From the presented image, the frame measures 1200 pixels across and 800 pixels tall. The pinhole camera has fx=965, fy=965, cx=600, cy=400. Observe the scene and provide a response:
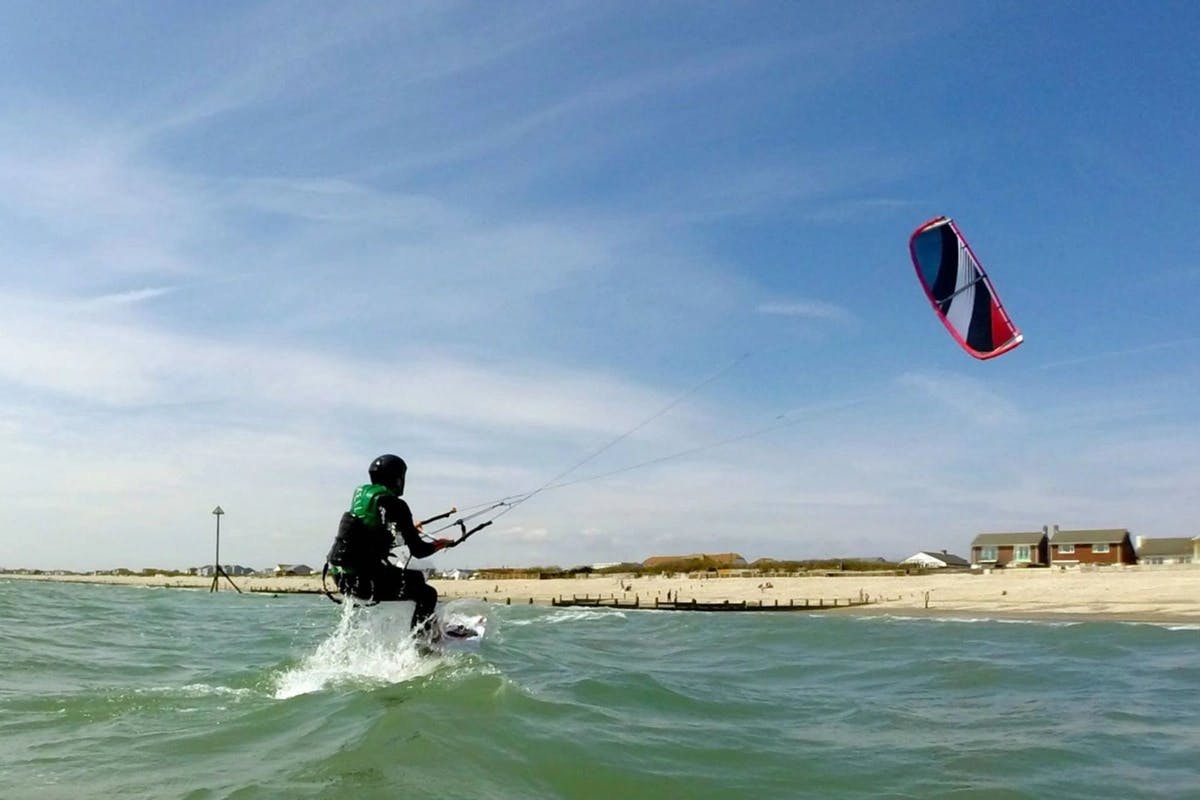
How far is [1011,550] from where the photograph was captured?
6931cm

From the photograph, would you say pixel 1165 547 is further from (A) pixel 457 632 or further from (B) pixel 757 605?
(A) pixel 457 632

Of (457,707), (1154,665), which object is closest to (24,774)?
(457,707)

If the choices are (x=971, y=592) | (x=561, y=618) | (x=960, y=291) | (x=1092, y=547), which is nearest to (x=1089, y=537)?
(x=1092, y=547)

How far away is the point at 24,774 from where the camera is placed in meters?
6.14

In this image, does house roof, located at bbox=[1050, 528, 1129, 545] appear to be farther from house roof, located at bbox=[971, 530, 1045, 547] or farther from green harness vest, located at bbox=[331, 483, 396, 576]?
green harness vest, located at bbox=[331, 483, 396, 576]

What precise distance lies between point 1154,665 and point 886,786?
33.1ft

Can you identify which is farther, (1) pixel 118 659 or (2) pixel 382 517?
(1) pixel 118 659

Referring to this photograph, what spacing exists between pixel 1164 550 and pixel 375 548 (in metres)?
74.6

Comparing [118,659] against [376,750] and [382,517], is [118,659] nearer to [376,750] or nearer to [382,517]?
[382,517]

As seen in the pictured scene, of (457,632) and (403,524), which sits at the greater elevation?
(403,524)

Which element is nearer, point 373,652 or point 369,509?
point 369,509

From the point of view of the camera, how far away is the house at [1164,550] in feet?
222

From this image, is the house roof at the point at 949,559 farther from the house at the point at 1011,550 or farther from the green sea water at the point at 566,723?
the green sea water at the point at 566,723

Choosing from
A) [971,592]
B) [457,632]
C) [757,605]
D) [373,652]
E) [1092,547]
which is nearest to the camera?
[373,652]
